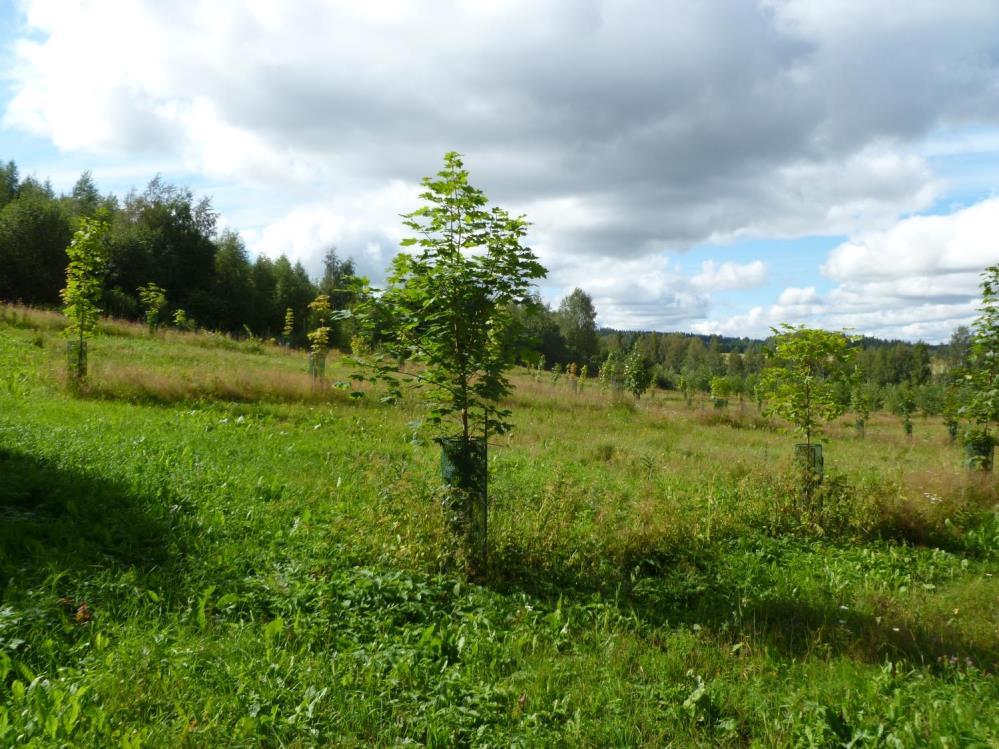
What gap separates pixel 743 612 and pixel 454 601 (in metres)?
2.54

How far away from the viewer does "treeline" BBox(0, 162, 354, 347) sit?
113ft

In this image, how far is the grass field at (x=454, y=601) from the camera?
3.36m

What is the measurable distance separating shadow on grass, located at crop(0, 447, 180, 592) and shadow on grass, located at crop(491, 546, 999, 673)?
3063 mm

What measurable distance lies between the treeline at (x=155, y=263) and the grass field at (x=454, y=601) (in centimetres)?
2222

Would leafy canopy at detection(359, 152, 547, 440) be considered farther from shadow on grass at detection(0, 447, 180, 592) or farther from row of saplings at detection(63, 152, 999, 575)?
shadow on grass at detection(0, 447, 180, 592)

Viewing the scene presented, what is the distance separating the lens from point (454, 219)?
5.40 meters

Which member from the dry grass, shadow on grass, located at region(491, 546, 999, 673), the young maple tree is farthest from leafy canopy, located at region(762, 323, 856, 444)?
the young maple tree

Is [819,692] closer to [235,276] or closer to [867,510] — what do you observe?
[867,510]

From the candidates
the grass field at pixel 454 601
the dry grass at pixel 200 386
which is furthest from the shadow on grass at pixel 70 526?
the dry grass at pixel 200 386

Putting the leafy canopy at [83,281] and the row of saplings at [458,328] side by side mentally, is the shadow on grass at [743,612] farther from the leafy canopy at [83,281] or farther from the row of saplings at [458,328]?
the leafy canopy at [83,281]

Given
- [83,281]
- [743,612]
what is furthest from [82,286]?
Result: [743,612]

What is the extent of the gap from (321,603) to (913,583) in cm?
612

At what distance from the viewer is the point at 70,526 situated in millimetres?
5129

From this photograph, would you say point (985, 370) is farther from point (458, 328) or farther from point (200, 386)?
point (200, 386)
